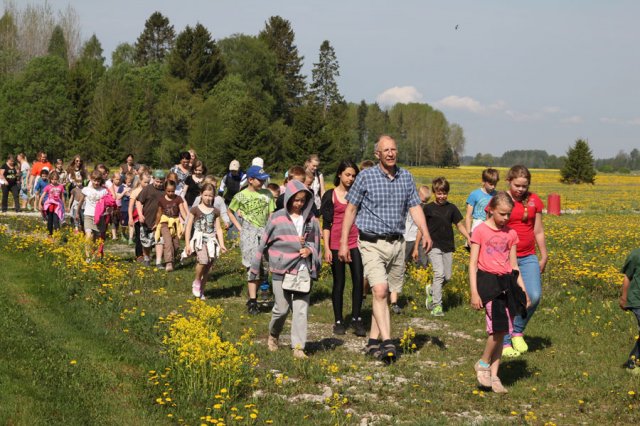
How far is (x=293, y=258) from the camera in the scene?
8.53 metres

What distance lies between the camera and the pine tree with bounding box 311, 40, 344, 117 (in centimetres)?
10425

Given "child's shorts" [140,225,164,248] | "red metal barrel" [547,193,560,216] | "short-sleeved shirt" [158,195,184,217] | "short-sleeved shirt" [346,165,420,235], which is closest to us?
"short-sleeved shirt" [346,165,420,235]

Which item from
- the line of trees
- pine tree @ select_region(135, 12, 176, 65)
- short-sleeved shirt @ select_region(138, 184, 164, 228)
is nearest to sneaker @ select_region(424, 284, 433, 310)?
short-sleeved shirt @ select_region(138, 184, 164, 228)

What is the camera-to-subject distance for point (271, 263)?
28.4ft

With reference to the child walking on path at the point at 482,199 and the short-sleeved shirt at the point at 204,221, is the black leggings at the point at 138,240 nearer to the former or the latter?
the short-sleeved shirt at the point at 204,221

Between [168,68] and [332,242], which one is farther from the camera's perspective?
[168,68]

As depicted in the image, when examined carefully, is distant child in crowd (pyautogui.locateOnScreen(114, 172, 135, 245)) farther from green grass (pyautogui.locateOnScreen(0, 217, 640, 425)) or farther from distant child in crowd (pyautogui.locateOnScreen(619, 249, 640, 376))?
distant child in crowd (pyautogui.locateOnScreen(619, 249, 640, 376))

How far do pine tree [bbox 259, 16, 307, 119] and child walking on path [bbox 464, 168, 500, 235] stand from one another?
8833cm

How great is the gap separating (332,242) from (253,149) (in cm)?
6090

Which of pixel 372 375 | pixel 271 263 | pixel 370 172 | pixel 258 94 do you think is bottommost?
pixel 372 375

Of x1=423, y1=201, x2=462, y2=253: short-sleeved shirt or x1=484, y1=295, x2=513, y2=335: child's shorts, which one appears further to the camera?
x1=423, y1=201, x2=462, y2=253: short-sleeved shirt

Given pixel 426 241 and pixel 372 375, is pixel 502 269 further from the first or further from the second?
pixel 372 375

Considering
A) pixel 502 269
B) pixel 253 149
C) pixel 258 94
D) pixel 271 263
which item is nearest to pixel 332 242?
pixel 271 263

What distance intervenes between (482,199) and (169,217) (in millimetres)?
6108
